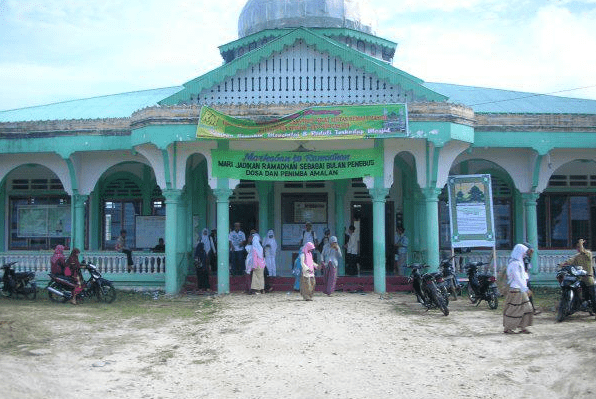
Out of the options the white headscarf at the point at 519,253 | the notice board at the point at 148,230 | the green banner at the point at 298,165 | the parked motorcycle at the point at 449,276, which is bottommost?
the parked motorcycle at the point at 449,276

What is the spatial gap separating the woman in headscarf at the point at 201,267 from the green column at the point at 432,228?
4.71 meters

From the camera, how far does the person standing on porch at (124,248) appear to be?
1437cm

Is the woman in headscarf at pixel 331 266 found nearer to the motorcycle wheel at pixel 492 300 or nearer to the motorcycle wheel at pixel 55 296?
the motorcycle wheel at pixel 492 300

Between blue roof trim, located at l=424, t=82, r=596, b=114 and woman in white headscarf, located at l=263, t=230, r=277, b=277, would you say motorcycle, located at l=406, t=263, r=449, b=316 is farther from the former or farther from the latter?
blue roof trim, located at l=424, t=82, r=596, b=114

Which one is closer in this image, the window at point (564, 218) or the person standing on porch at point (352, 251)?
the person standing on porch at point (352, 251)

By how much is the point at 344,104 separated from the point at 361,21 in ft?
19.6

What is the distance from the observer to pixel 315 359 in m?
7.46

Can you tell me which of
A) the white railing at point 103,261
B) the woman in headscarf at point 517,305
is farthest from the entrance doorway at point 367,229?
the woman in headscarf at point 517,305

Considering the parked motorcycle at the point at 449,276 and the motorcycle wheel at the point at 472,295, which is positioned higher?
the parked motorcycle at the point at 449,276

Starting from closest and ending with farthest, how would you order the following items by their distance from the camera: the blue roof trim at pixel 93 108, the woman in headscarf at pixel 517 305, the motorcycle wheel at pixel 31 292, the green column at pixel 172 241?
the woman in headscarf at pixel 517 305 → the motorcycle wheel at pixel 31 292 → the green column at pixel 172 241 → the blue roof trim at pixel 93 108

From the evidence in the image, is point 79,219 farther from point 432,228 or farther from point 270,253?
point 432,228

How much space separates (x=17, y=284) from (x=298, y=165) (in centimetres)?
637

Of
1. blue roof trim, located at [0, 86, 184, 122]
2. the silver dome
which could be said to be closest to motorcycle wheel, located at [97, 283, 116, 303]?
blue roof trim, located at [0, 86, 184, 122]

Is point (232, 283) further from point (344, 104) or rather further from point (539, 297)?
point (539, 297)
